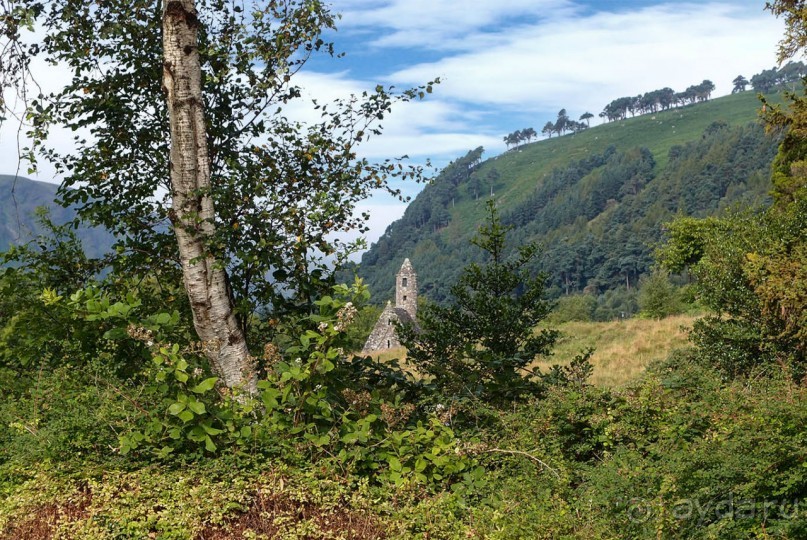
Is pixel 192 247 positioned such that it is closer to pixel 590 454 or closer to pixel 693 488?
pixel 590 454

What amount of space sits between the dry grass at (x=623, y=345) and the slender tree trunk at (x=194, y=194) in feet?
42.5

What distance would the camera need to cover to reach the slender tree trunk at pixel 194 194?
7238 millimetres

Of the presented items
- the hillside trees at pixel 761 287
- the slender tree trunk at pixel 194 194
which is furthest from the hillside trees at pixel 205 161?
the hillside trees at pixel 761 287

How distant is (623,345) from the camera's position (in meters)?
27.2

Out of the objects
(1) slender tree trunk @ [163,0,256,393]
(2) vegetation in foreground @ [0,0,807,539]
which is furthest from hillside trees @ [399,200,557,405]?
(1) slender tree trunk @ [163,0,256,393]

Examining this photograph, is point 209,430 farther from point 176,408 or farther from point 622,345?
point 622,345

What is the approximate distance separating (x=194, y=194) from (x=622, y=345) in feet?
76.4

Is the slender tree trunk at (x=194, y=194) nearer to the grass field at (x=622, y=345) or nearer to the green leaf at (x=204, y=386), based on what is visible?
the green leaf at (x=204, y=386)

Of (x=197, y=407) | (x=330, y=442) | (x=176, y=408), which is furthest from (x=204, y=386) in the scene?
(x=330, y=442)

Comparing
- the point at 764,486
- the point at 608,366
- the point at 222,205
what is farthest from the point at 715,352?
the point at 222,205

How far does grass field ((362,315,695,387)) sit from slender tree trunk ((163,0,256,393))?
11282 mm

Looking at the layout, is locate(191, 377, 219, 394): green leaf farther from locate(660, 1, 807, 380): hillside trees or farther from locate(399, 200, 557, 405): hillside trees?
locate(660, 1, 807, 380): hillside trees

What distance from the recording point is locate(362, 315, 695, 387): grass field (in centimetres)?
2217

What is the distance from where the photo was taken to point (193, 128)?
7375 millimetres
